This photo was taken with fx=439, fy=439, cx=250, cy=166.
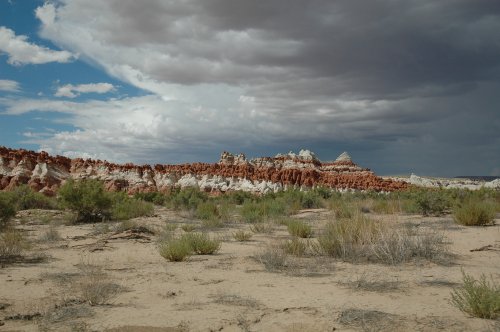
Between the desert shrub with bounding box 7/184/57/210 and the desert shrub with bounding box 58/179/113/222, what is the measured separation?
8.41 metres

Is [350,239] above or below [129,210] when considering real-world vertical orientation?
above

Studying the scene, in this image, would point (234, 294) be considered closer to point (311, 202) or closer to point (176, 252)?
point (176, 252)

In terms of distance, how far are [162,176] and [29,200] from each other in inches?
1447

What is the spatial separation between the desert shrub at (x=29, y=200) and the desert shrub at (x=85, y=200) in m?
8.41

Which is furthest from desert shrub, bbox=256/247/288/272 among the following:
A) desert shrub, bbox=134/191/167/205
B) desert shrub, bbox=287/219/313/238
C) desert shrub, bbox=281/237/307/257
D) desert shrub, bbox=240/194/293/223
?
desert shrub, bbox=134/191/167/205

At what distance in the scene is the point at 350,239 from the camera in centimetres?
967

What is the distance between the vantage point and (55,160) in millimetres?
59812

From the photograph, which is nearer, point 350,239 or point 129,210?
point 350,239

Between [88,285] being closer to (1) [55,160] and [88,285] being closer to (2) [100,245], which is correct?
(2) [100,245]

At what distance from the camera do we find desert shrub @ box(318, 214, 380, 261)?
30.0 feet

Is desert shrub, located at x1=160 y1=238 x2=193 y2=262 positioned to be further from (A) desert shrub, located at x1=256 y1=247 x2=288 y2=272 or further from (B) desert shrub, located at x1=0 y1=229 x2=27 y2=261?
(B) desert shrub, located at x1=0 y1=229 x2=27 y2=261

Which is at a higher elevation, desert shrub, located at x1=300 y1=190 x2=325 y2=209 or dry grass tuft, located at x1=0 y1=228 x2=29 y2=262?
desert shrub, located at x1=300 y1=190 x2=325 y2=209

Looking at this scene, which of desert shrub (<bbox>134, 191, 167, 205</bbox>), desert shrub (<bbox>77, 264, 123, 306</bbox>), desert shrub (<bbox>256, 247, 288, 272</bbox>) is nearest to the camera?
desert shrub (<bbox>77, 264, 123, 306</bbox>)

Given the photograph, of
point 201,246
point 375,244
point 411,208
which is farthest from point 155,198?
point 375,244
